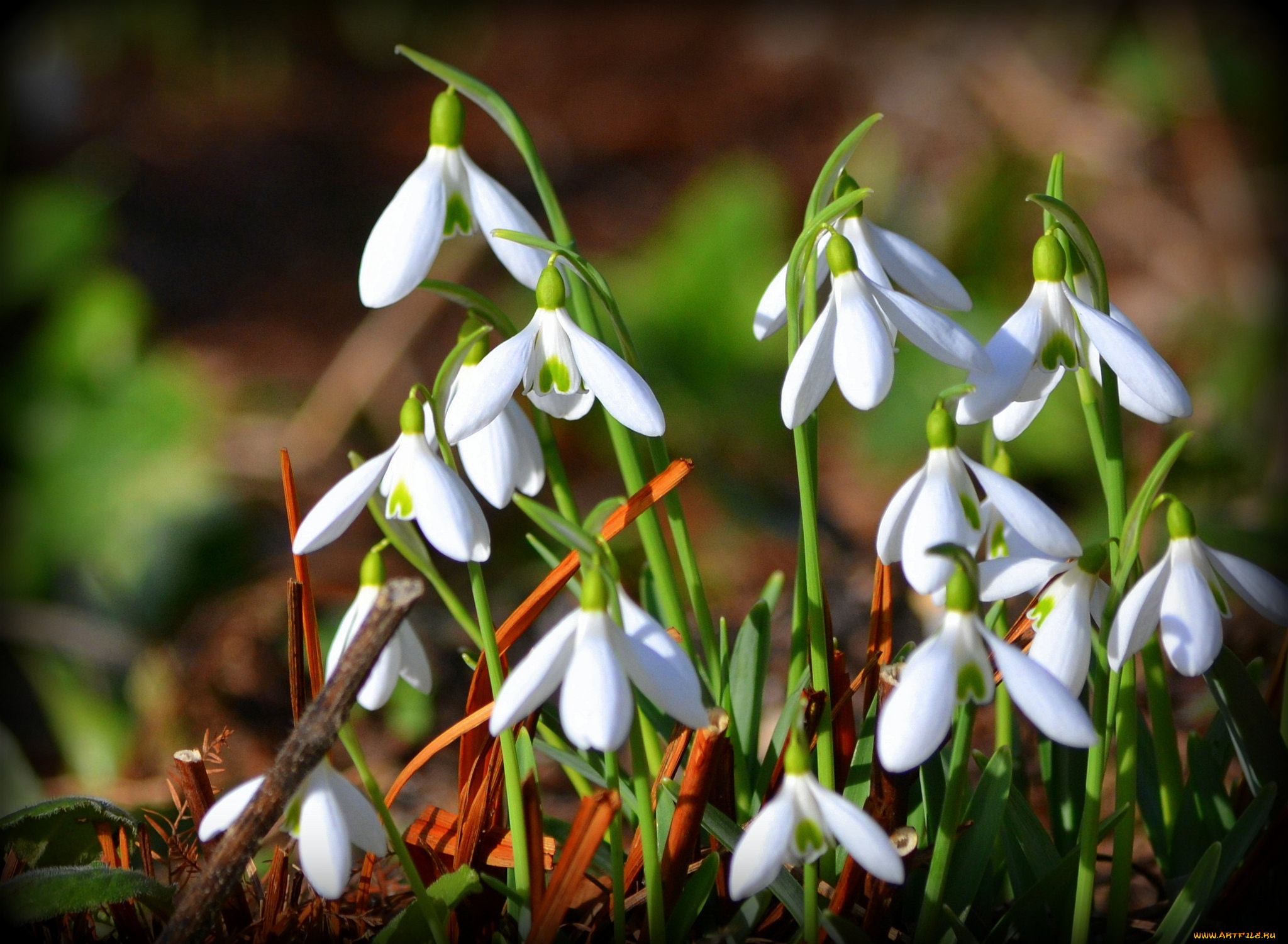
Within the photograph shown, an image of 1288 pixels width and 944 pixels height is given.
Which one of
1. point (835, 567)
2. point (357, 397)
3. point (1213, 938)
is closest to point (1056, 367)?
point (1213, 938)

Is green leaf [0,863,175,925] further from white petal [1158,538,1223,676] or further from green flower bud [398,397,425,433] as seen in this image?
white petal [1158,538,1223,676]

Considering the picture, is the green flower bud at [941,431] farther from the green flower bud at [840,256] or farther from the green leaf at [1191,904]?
the green leaf at [1191,904]

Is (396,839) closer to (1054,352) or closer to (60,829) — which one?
(60,829)

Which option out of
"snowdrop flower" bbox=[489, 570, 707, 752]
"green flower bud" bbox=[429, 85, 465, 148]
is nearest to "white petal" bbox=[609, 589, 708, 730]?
"snowdrop flower" bbox=[489, 570, 707, 752]

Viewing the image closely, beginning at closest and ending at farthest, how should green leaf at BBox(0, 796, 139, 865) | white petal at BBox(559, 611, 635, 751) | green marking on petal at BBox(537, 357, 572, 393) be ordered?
white petal at BBox(559, 611, 635, 751)
green marking on petal at BBox(537, 357, 572, 393)
green leaf at BBox(0, 796, 139, 865)

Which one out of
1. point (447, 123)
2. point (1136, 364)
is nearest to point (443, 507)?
point (447, 123)

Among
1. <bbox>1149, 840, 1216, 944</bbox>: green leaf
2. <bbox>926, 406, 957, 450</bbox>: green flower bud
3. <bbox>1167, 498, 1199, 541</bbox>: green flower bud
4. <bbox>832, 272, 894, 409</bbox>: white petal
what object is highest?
<bbox>832, 272, 894, 409</bbox>: white petal

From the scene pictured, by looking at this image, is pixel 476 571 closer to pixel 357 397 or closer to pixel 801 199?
pixel 357 397
